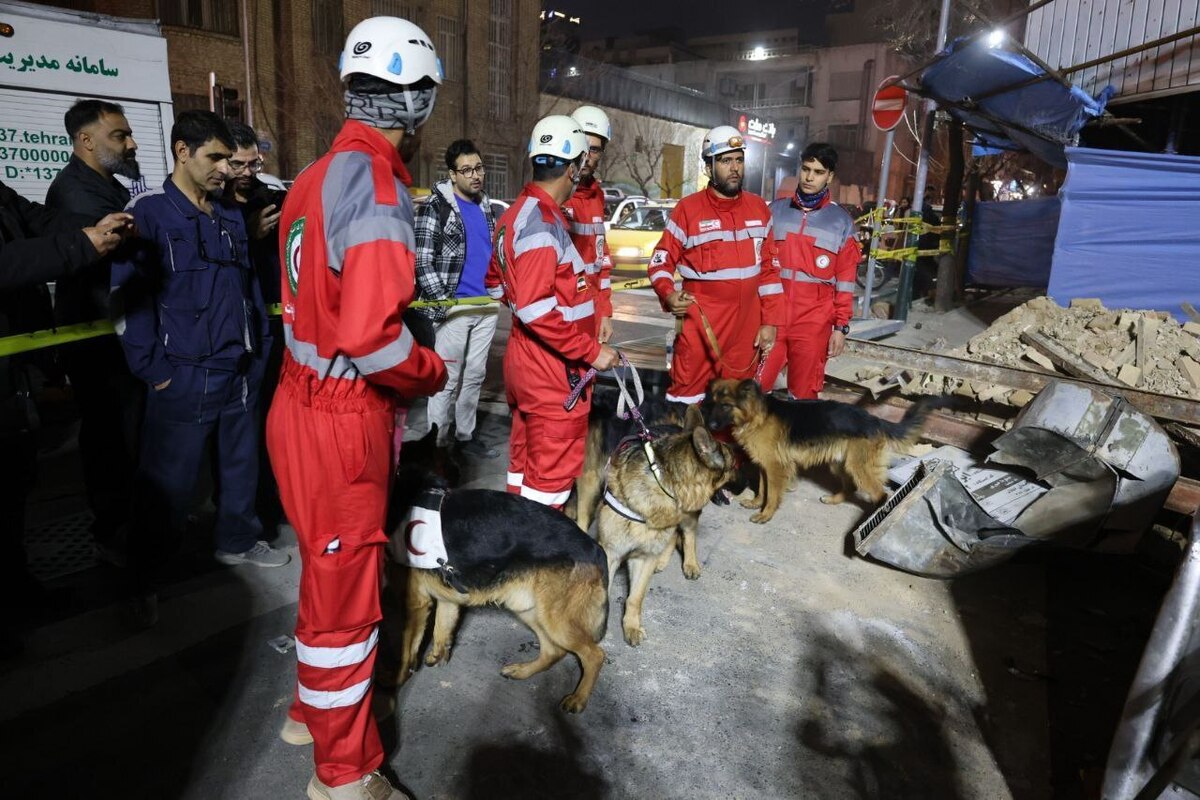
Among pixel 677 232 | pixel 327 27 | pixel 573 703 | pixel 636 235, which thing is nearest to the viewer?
pixel 573 703

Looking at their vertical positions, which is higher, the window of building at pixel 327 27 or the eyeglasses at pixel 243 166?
the window of building at pixel 327 27

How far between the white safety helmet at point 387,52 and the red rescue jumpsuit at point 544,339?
1.15m

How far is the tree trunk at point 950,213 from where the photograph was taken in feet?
39.5

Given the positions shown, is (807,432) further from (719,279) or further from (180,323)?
(180,323)

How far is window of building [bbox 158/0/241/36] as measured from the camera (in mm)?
19828

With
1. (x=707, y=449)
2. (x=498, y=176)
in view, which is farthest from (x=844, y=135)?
(x=707, y=449)

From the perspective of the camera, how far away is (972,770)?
8.57 ft

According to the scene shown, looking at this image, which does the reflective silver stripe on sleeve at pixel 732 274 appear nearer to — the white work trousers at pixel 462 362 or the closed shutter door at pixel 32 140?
the white work trousers at pixel 462 362

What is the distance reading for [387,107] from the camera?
205 centimetres

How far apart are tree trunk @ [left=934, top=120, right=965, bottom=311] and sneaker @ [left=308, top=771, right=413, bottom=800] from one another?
40.7 ft

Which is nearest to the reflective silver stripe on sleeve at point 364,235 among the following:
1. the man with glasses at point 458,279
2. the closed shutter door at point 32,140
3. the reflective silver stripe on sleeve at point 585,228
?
the man with glasses at point 458,279

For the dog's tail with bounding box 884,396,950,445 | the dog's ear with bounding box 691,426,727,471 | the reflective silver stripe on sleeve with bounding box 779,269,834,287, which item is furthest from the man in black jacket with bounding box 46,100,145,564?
the dog's tail with bounding box 884,396,950,445

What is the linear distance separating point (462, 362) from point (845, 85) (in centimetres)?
5056

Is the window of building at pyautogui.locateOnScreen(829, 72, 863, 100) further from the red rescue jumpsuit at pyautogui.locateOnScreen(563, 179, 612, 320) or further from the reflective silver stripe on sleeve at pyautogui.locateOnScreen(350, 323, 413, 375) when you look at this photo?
the reflective silver stripe on sleeve at pyautogui.locateOnScreen(350, 323, 413, 375)
